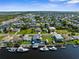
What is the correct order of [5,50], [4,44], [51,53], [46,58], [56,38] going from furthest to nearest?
[56,38] < [4,44] < [5,50] < [51,53] < [46,58]

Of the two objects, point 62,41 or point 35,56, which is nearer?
Answer: point 35,56

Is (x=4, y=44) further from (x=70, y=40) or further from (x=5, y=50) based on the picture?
(x=70, y=40)

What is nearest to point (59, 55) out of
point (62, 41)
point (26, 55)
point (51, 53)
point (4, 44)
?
point (51, 53)

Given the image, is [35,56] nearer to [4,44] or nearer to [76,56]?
[76,56]

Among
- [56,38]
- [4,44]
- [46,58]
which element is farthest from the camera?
[56,38]

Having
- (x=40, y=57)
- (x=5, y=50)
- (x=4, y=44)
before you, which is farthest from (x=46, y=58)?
(x=4, y=44)

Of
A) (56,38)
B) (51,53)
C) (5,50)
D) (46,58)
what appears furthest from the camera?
(56,38)
